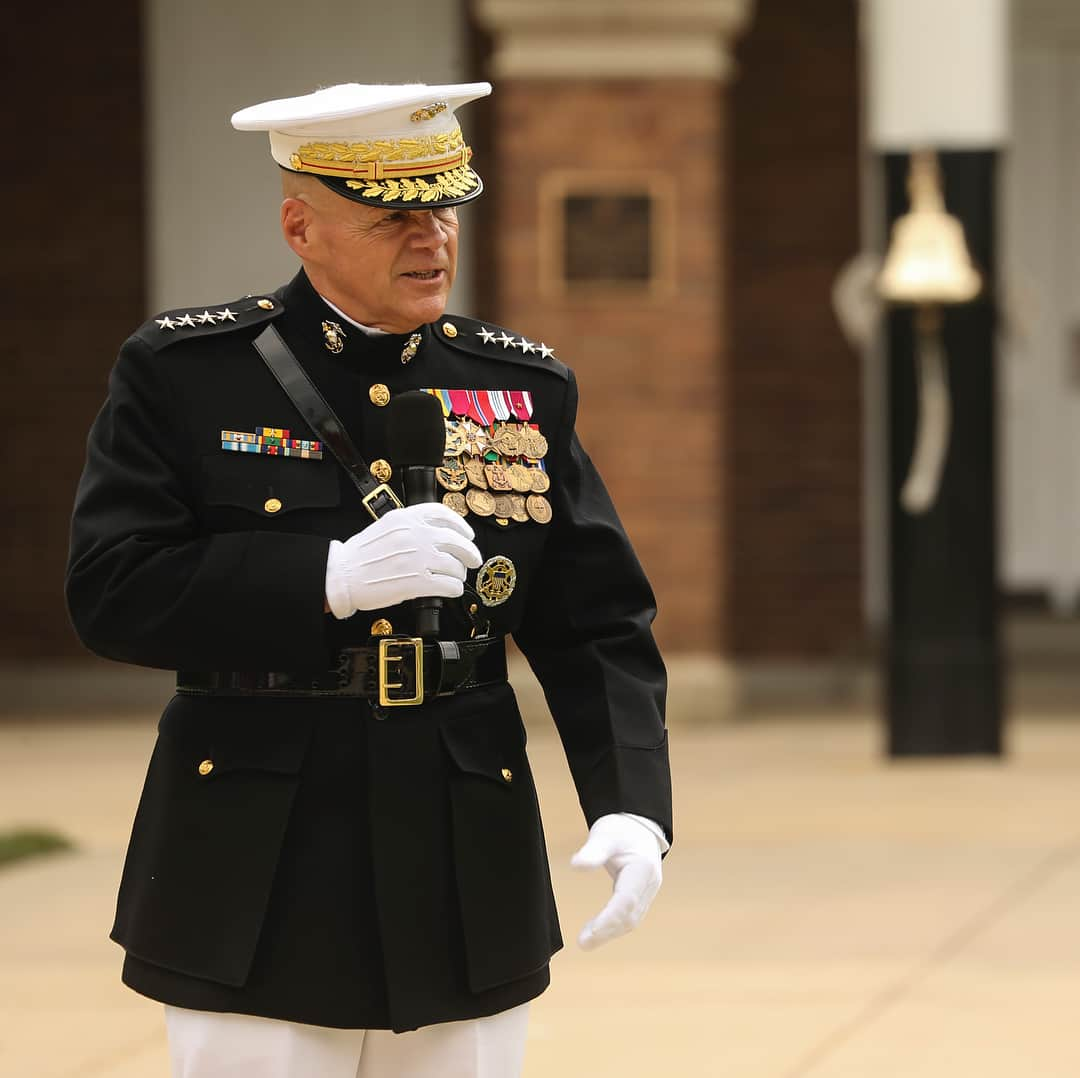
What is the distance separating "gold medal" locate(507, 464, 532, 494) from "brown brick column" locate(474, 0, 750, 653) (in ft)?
27.8

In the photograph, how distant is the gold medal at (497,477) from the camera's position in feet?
9.17

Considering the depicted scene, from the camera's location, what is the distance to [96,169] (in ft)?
40.9

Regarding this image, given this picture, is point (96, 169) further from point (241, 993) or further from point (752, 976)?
point (241, 993)

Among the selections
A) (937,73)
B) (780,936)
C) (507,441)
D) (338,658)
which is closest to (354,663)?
(338,658)

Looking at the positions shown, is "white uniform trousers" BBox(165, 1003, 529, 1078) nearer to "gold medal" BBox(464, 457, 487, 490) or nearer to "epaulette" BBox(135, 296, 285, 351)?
"gold medal" BBox(464, 457, 487, 490)

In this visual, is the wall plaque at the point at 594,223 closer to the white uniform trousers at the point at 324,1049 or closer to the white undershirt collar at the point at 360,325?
the white undershirt collar at the point at 360,325

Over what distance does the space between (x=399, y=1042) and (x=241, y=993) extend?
→ 20 centimetres

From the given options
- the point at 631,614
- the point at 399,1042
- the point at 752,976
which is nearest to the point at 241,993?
the point at 399,1042

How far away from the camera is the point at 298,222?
109 inches

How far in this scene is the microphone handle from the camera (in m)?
2.60

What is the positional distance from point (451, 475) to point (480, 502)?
0.05 meters

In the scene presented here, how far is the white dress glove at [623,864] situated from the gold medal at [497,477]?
0.42 m

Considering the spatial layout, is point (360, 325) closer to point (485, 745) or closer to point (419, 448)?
point (419, 448)

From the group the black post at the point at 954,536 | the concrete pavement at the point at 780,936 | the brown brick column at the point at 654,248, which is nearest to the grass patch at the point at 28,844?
the concrete pavement at the point at 780,936
